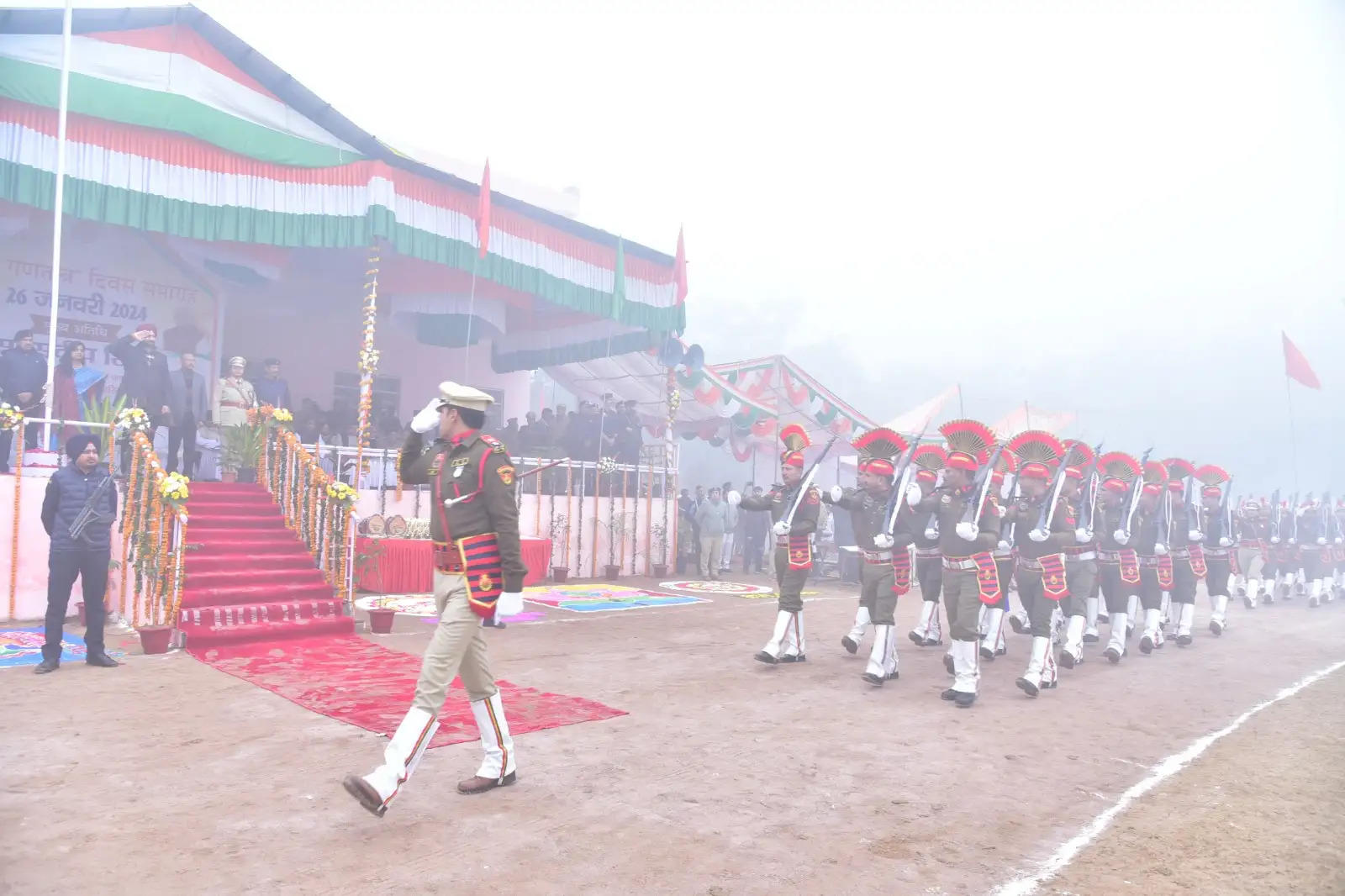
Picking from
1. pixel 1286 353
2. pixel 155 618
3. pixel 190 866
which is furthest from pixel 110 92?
pixel 1286 353

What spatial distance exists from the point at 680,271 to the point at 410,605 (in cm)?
874

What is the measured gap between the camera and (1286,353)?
43.8ft

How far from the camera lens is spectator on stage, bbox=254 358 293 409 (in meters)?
13.1

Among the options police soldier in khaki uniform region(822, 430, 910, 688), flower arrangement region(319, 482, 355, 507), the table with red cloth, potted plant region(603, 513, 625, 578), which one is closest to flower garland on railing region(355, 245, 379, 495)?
the table with red cloth

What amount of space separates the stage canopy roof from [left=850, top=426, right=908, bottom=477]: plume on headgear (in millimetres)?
7864

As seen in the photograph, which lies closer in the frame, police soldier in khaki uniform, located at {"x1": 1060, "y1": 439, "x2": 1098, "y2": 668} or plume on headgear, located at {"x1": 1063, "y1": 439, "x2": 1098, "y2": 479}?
police soldier in khaki uniform, located at {"x1": 1060, "y1": 439, "x2": 1098, "y2": 668}

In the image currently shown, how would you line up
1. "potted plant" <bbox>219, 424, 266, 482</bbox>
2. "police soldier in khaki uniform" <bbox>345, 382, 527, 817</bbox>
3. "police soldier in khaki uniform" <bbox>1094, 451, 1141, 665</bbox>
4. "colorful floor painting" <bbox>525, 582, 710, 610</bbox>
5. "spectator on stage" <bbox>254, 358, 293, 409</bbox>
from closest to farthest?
"police soldier in khaki uniform" <bbox>345, 382, 527, 817</bbox> → "police soldier in khaki uniform" <bbox>1094, 451, 1141, 665</bbox> → "potted plant" <bbox>219, 424, 266, 482</bbox> → "colorful floor painting" <bbox>525, 582, 710, 610</bbox> → "spectator on stage" <bbox>254, 358, 293, 409</bbox>

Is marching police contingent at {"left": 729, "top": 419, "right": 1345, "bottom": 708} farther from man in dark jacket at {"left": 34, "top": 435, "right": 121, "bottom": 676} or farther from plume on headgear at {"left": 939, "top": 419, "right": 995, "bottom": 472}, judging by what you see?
man in dark jacket at {"left": 34, "top": 435, "right": 121, "bottom": 676}

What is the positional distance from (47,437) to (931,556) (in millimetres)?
9594

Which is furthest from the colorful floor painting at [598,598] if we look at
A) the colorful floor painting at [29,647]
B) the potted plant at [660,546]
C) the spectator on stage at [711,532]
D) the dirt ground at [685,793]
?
the colorful floor painting at [29,647]

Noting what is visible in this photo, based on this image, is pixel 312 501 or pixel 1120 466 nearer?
pixel 312 501

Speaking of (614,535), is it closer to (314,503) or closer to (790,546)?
(314,503)

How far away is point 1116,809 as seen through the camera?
445 centimetres

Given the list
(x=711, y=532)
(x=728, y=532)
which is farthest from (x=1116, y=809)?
(x=728, y=532)
